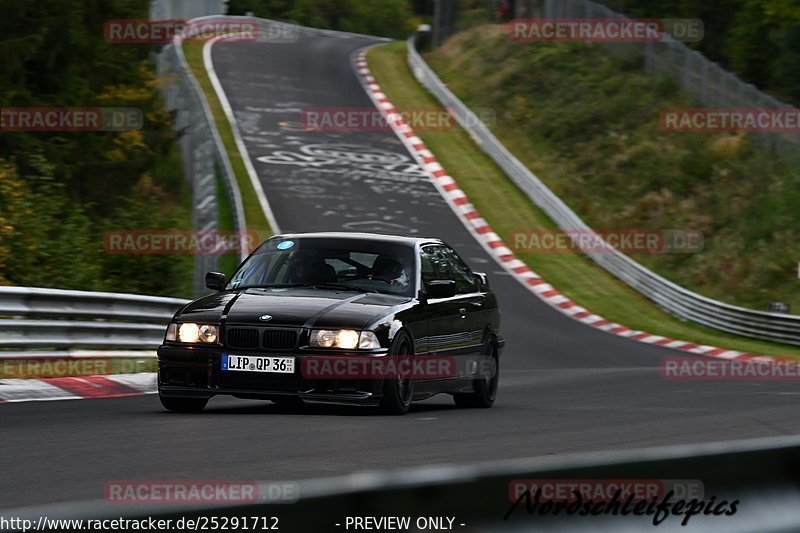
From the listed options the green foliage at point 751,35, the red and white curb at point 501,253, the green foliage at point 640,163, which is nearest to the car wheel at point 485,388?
the red and white curb at point 501,253

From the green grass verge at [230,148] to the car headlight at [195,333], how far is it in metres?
17.7

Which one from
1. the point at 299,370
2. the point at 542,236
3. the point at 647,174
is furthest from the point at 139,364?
the point at 647,174

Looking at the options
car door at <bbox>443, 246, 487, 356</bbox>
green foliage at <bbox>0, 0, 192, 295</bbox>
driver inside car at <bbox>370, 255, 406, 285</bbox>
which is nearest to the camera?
driver inside car at <bbox>370, 255, 406, 285</bbox>

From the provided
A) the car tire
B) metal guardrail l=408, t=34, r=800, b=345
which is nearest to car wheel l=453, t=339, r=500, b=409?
the car tire

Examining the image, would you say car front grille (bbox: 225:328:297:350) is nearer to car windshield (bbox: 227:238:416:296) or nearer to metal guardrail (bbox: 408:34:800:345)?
car windshield (bbox: 227:238:416:296)

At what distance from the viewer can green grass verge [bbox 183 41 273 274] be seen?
31641 millimetres

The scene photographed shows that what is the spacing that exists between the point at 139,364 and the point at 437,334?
5.01 metres

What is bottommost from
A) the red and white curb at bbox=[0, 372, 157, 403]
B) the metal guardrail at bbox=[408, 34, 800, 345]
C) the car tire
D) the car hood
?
the metal guardrail at bbox=[408, 34, 800, 345]

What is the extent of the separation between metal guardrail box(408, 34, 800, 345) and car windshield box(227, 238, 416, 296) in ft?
55.5

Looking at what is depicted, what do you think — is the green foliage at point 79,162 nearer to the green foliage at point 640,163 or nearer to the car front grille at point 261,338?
the car front grille at point 261,338

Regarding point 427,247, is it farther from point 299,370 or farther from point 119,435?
point 119,435

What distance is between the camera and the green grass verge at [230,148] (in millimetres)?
31641

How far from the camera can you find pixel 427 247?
39.6ft

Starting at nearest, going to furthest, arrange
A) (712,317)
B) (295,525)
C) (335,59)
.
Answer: (295,525) → (712,317) → (335,59)
